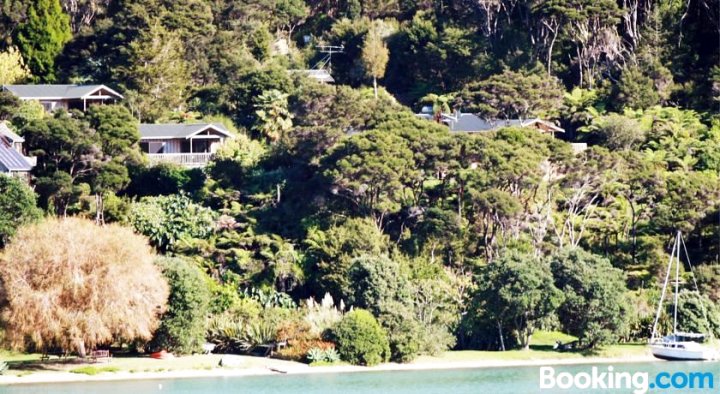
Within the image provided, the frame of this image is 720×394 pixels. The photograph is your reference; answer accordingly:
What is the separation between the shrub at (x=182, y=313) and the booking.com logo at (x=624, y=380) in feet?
39.2

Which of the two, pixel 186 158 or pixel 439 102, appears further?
pixel 439 102

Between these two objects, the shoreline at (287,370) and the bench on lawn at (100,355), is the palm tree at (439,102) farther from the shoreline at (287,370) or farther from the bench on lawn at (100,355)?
the bench on lawn at (100,355)

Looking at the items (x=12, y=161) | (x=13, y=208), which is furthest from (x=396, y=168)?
(x=12, y=161)

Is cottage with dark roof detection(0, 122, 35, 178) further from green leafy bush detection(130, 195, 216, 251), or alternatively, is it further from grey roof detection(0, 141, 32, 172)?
green leafy bush detection(130, 195, 216, 251)

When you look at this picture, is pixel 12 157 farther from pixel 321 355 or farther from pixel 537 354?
pixel 537 354

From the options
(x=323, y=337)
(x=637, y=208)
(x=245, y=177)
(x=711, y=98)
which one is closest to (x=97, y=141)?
(x=245, y=177)

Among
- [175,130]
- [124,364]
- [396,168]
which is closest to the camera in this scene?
[124,364]

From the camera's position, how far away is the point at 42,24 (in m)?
90.9

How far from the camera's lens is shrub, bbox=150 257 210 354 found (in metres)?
57.8

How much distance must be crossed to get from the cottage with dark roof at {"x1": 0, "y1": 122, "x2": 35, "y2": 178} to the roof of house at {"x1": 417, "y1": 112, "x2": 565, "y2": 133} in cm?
1931

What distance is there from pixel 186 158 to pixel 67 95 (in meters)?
9.79

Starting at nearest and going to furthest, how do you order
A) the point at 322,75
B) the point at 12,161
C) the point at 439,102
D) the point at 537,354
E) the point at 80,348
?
the point at 80,348 < the point at 537,354 < the point at 12,161 < the point at 439,102 < the point at 322,75

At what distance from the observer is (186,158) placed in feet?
253

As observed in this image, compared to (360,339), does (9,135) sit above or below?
above
